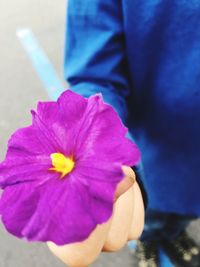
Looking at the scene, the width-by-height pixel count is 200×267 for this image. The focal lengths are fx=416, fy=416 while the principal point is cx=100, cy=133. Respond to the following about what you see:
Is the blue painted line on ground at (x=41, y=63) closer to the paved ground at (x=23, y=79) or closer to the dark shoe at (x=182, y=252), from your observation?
the paved ground at (x=23, y=79)

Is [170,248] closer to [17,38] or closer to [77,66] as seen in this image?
[77,66]

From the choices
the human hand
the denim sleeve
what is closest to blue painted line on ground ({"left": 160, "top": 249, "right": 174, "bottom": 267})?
the denim sleeve

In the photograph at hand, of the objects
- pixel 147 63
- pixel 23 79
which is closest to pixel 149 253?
pixel 147 63

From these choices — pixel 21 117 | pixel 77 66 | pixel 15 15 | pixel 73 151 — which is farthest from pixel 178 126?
pixel 15 15

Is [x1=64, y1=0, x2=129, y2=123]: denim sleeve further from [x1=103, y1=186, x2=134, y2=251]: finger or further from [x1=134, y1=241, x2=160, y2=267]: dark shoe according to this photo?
[x1=134, y1=241, x2=160, y2=267]: dark shoe

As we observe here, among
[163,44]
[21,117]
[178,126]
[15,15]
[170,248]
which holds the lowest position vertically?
[170,248]

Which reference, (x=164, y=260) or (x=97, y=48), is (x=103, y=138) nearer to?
(x=97, y=48)

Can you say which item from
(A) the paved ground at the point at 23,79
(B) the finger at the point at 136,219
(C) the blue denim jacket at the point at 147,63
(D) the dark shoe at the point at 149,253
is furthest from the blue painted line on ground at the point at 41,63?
(B) the finger at the point at 136,219
